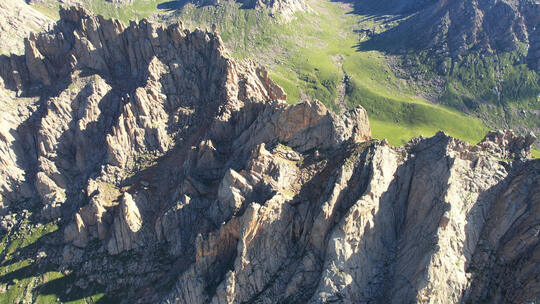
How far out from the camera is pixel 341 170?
7125 centimetres

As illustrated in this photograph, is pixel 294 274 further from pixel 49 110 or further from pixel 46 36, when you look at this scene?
pixel 46 36

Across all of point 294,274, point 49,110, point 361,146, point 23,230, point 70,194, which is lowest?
point 294,274

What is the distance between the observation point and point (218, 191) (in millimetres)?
82375

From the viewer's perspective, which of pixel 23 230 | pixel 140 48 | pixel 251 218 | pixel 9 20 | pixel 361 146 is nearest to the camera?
pixel 251 218

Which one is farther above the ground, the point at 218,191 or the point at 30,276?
the point at 218,191

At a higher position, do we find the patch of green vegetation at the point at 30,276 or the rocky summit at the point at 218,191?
the rocky summit at the point at 218,191

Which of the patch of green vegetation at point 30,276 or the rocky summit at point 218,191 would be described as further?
the patch of green vegetation at point 30,276

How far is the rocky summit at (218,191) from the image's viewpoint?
198ft

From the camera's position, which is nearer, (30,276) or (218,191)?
(218,191)

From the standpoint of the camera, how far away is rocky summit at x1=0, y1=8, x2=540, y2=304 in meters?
60.2

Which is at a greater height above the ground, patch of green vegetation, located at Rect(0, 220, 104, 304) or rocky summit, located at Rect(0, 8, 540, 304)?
rocky summit, located at Rect(0, 8, 540, 304)

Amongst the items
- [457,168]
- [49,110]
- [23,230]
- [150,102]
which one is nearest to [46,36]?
[49,110]

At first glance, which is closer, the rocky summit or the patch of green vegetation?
the rocky summit

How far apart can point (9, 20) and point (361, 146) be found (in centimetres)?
21429
